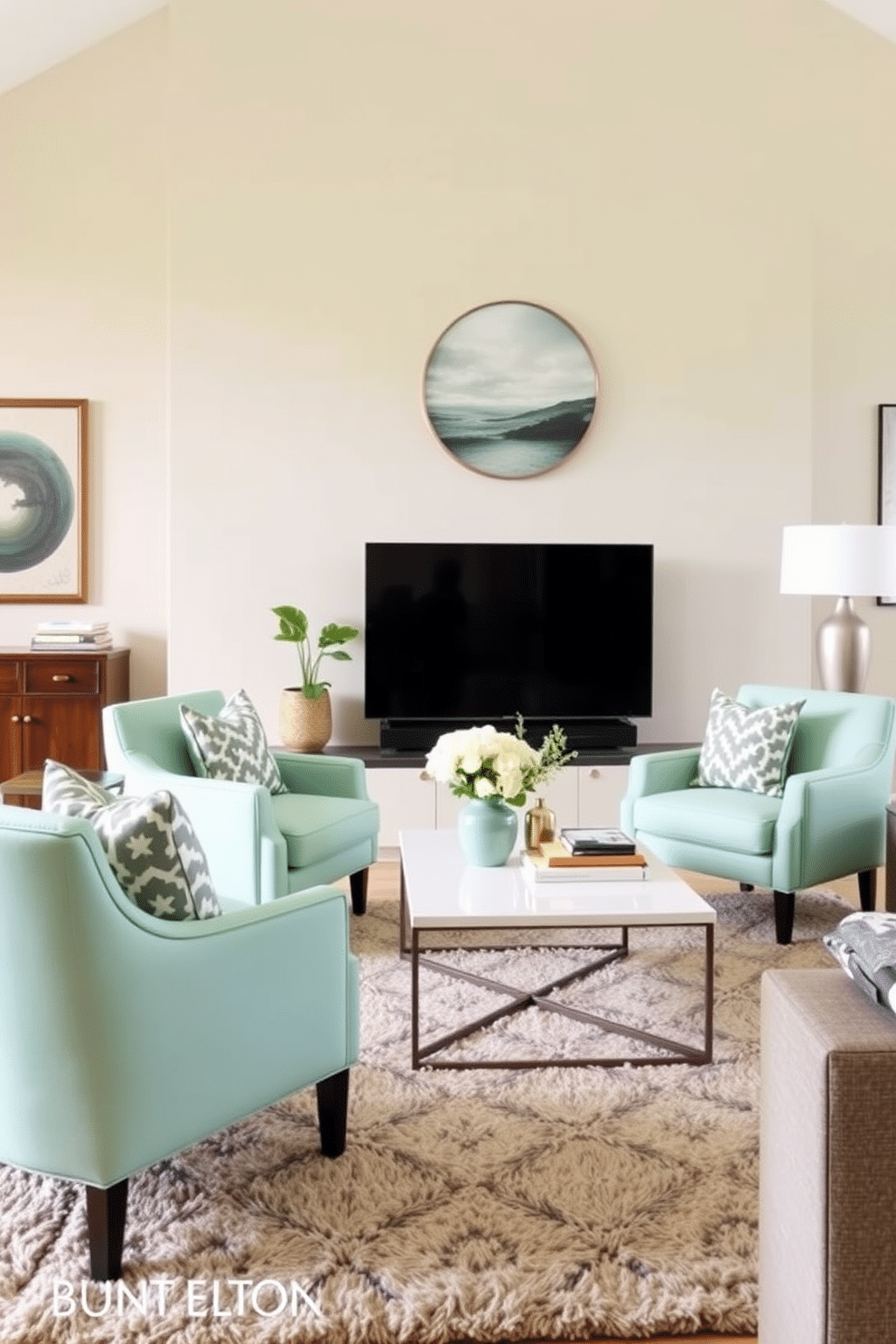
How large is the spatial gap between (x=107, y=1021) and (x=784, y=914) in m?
2.51

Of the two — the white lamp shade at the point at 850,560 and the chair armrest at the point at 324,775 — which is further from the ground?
the white lamp shade at the point at 850,560

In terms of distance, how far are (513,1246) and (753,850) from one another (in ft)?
6.62

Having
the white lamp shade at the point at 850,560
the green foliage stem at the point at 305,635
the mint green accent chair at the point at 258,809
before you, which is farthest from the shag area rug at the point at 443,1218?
the green foliage stem at the point at 305,635

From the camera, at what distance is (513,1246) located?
2.06 meters

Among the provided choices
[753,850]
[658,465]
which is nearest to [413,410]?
[658,465]

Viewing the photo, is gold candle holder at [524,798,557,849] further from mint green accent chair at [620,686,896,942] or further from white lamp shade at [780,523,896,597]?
white lamp shade at [780,523,896,597]

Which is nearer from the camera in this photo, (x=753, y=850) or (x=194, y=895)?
(x=194, y=895)

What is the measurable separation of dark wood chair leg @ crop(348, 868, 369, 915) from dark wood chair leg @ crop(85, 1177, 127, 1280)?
2.15 metres

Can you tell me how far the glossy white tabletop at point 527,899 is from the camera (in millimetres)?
2781

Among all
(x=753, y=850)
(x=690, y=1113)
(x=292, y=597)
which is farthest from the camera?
(x=292, y=597)

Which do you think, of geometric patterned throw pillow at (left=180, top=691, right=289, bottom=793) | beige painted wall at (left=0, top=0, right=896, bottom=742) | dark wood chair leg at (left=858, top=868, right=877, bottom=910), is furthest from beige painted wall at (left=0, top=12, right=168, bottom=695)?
dark wood chair leg at (left=858, top=868, right=877, bottom=910)

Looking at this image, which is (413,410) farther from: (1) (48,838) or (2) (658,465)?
(1) (48,838)

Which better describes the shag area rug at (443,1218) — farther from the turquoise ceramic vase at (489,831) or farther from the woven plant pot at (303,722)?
the woven plant pot at (303,722)

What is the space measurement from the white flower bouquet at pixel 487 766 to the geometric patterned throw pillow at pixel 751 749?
4.05 ft
